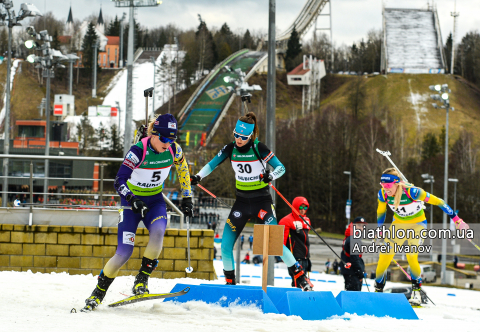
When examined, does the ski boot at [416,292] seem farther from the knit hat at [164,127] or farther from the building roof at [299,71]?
the building roof at [299,71]

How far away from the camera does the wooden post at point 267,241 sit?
6.69 m

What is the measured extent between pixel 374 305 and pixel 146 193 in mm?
2968

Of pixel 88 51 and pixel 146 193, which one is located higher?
pixel 88 51

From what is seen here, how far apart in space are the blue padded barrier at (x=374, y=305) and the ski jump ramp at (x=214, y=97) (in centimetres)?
6981

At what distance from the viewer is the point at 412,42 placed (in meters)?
127

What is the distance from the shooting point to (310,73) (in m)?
122

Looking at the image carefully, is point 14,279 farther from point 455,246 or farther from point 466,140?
point 466,140

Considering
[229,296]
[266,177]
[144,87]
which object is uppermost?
[144,87]

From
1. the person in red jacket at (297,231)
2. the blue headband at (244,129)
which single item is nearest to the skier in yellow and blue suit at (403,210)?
the person in red jacket at (297,231)

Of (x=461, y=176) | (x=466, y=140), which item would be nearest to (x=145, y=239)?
(x=461, y=176)

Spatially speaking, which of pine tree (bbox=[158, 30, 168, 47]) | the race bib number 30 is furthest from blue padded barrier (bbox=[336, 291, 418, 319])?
pine tree (bbox=[158, 30, 168, 47])

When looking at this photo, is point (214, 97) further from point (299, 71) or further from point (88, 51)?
point (88, 51)

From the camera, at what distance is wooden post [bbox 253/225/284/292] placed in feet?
22.0

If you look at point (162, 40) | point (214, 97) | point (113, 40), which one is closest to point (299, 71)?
point (214, 97)
